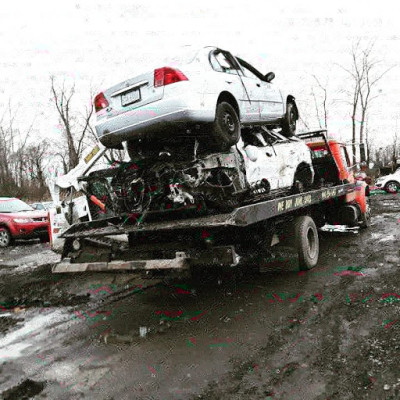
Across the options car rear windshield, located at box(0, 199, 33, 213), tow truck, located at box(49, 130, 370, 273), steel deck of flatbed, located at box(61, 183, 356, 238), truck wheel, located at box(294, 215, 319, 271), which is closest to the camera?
steel deck of flatbed, located at box(61, 183, 356, 238)

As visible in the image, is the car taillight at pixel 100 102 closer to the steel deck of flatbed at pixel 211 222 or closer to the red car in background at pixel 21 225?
the steel deck of flatbed at pixel 211 222

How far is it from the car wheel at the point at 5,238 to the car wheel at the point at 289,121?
8.98 metres

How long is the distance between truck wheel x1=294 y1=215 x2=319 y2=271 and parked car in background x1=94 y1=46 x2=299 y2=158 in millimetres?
1631

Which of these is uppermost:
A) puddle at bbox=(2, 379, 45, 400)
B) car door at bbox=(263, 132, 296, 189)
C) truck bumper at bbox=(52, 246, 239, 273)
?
car door at bbox=(263, 132, 296, 189)

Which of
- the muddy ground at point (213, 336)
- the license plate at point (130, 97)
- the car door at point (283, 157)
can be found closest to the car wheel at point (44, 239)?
the muddy ground at point (213, 336)

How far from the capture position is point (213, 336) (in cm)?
389

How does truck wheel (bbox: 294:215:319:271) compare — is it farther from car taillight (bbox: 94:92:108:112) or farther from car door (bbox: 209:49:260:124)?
car taillight (bbox: 94:92:108:112)

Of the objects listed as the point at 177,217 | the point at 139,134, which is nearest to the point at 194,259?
the point at 177,217

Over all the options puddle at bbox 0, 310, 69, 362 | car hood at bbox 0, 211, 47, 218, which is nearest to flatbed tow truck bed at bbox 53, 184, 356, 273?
puddle at bbox 0, 310, 69, 362

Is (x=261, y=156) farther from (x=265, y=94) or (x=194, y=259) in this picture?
(x=194, y=259)

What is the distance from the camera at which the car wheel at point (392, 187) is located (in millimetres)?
21438

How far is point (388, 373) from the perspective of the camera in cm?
292

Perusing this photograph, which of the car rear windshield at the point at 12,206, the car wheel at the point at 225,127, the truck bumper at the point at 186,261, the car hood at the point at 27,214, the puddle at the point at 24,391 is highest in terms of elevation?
the car wheel at the point at 225,127

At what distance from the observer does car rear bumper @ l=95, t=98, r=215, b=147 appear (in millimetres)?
4523
